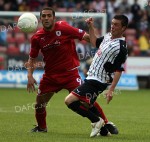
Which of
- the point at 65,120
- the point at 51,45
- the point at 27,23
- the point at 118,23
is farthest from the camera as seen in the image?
the point at 65,120

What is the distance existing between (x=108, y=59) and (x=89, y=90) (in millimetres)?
657

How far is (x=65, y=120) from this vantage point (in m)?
14.8

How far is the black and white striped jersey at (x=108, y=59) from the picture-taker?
1121 cm

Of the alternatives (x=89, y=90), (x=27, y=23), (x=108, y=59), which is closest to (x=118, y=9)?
(x=27, y=23)

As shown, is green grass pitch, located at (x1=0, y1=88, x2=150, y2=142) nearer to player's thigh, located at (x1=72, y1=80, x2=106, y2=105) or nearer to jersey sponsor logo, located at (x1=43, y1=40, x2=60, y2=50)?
player's thigh, located at (x1=72, y1=80, x2=106, y2=105)

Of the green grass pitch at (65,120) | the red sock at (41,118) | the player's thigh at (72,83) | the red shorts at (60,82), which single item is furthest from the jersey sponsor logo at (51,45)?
the green grass pitch at (65,120)

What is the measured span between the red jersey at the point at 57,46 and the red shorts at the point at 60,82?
10 centimetres

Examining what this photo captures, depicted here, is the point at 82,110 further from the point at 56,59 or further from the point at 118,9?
the point at 118,9

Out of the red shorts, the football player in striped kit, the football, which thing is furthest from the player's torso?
the football player in striped kit

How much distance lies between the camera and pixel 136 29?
100ft

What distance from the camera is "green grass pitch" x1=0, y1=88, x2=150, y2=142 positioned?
11188 millimetres

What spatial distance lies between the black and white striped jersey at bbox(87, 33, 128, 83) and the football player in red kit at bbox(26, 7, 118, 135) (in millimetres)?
644

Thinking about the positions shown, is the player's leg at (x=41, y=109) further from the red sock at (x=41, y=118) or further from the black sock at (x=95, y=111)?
the black sock at (x=95, y=111)

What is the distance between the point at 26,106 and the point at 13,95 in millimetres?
3937
